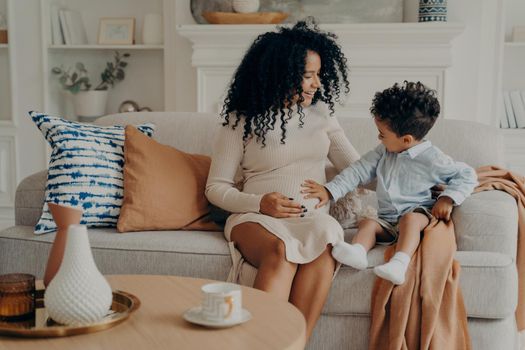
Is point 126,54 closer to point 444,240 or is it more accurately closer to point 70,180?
point 70,180

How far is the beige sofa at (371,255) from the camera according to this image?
2.18m

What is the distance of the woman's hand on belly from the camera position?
2.40 m

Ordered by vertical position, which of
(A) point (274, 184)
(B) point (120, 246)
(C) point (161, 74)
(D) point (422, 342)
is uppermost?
(C) point (161, 74)

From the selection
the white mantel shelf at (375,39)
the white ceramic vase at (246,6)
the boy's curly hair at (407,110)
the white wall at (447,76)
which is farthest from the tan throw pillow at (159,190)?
the white wall at (447,76)

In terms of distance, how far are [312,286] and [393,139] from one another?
60cm

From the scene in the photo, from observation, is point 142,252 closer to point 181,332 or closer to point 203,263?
point 203,263

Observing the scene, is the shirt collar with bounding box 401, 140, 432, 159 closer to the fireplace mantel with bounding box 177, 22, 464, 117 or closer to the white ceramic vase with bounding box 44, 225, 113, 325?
the white ceramic vase with bounding box 44, 225, 113, 325

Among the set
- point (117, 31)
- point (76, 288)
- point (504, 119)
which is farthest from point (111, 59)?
point (76, 288)

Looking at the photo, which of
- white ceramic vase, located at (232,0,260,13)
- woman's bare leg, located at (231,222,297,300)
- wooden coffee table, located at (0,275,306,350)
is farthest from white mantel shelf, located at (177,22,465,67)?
wooden coffee table, located at (0,275,306,350)

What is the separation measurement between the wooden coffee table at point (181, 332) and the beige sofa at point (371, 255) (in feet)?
1.79

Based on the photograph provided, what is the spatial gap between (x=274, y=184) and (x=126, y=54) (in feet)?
8.29

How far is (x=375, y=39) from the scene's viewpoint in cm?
410

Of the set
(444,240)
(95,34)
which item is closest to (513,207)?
(444,240)

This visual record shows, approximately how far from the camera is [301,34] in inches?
102
